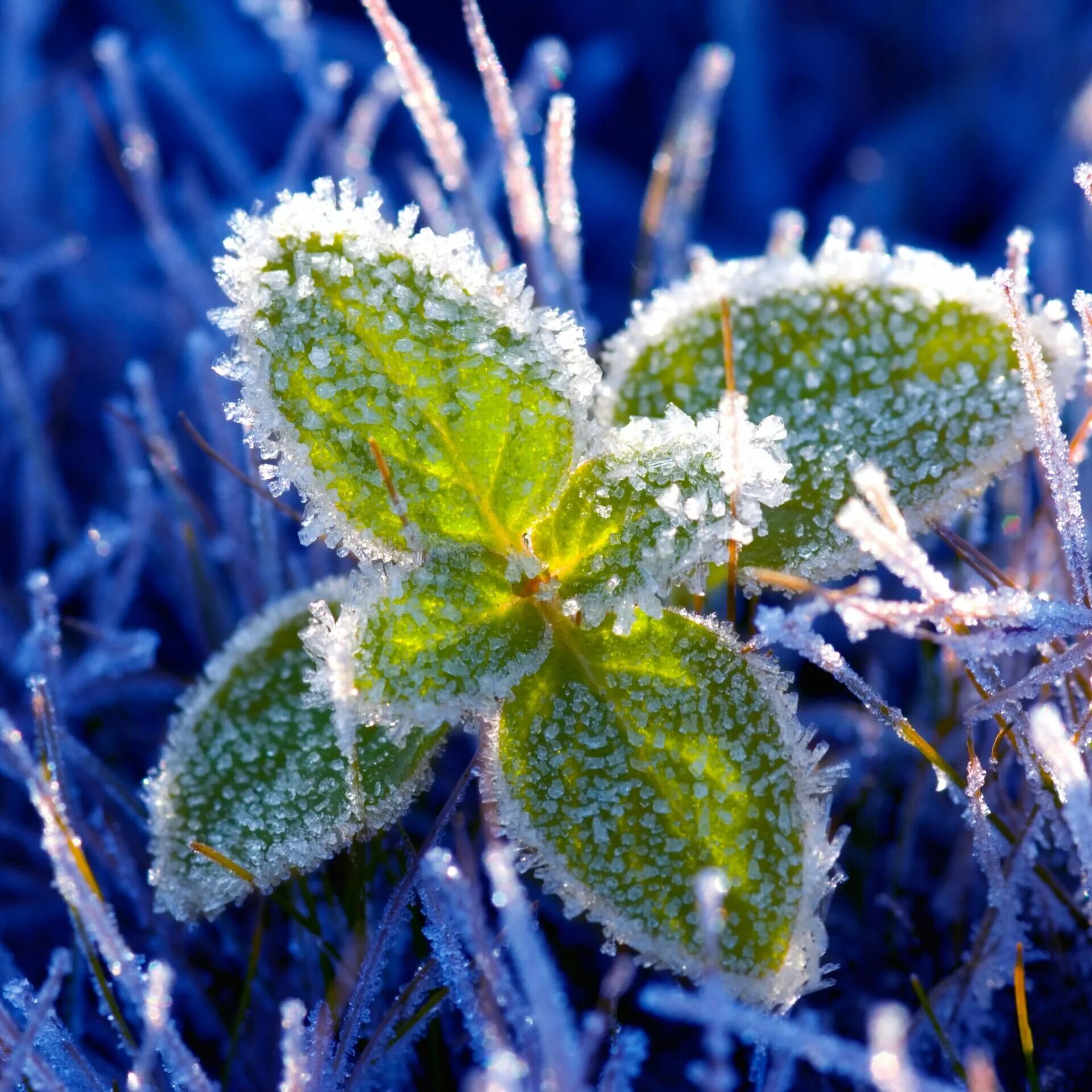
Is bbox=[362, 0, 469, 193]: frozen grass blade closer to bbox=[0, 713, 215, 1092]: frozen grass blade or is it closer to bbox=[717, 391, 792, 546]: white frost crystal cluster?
bbox=[717, 391, 792, 546]: white frost crystal cluster

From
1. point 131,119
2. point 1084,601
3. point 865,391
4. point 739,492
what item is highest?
point 131,119

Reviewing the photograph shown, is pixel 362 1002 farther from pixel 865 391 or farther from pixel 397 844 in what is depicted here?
pixel 865 391

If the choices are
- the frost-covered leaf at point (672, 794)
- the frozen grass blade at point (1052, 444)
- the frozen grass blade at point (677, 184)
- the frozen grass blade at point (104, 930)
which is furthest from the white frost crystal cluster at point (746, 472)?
the frozen grass blade at point (677, 184)

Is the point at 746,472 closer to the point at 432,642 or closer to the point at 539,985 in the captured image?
the point at 432,642

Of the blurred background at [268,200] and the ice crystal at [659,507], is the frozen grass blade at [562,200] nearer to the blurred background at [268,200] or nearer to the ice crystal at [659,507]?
the blurred background at [268,200]

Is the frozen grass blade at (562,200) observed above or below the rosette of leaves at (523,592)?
above

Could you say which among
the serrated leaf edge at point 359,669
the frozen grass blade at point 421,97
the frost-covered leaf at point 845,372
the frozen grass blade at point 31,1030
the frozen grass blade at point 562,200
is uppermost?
the frozen grass blade at point 421,97

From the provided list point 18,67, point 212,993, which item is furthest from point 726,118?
point 212,993
